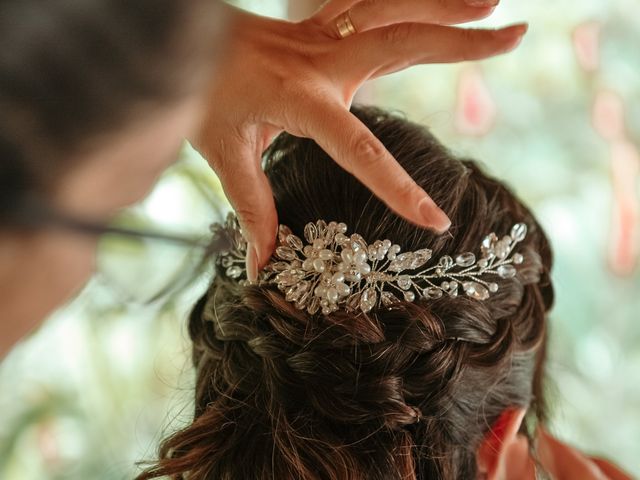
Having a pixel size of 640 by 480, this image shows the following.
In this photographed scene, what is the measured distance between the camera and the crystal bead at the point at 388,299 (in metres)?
1.22

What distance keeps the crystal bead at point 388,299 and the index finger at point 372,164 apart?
0.18 m

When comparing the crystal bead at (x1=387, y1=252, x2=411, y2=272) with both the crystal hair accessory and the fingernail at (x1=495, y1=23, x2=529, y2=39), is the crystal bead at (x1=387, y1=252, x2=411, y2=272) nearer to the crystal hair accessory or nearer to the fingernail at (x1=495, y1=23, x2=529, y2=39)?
the crystal hair accessory

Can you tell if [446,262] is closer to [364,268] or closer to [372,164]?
[364,268]

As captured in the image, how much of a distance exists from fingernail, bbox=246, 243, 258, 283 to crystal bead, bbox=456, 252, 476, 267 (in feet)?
0.97

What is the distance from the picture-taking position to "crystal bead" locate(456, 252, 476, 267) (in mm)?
1241

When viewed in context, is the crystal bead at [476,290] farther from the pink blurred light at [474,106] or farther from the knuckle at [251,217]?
the pink blurred light at [474,106]

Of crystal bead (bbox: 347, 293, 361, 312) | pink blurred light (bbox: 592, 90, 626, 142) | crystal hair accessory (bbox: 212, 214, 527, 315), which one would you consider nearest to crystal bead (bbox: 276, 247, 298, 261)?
crystal hair accessory (bbox: 212, 214, 527, 315)

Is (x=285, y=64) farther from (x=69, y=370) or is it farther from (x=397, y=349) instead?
(x=69, y=370)

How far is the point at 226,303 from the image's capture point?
1306mm

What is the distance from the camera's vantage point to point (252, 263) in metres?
1.25

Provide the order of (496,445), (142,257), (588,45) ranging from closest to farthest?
(142,257)
(496,445)
(588,45)

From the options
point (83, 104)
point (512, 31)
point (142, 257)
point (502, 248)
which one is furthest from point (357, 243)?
point (83, 104)

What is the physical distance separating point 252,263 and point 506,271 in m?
0.39

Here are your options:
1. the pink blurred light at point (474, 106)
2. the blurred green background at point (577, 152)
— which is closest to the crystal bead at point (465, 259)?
the blurred green background at point (577, 152)
